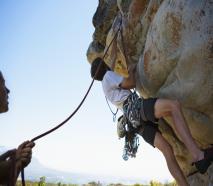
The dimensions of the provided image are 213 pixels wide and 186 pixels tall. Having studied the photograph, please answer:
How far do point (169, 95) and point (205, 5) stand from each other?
201cm

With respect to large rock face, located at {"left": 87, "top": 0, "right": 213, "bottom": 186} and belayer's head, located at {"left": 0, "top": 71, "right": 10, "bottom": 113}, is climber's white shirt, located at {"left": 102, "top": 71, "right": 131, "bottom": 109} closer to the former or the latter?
large rock face, located at {"left": 87, "top": 0, "right": 213, "bottom": 186}

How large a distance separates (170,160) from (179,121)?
40.0 inches

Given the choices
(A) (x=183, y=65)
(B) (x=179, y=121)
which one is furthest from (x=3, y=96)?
(A) (x=183, y=65)

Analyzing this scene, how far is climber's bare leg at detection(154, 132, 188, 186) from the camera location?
750 cm

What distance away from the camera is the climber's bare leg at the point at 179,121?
664cm

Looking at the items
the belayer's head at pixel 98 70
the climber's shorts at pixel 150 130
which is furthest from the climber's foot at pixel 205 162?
the belayer's head at pixel 98 70

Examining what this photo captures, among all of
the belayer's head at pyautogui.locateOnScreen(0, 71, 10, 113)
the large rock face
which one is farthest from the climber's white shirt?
the belayer's head at pyautogui.locateOnScreen(0, 71, 10, 113)

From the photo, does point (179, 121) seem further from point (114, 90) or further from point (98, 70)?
point (98, 70)

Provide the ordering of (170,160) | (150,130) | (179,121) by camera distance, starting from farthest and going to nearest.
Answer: (150,130) → (170,160) → (179,121)

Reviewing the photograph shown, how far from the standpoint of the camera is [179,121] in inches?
280

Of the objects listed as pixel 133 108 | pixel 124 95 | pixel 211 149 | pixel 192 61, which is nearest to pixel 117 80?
pixel 124 95

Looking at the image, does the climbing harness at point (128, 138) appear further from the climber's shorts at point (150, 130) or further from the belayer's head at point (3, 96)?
the belayer's head at point (3, 96)

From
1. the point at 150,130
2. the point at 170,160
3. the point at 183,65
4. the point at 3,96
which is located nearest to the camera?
the point at 3,96

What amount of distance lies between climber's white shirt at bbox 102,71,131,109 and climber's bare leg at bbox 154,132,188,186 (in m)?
1.27
